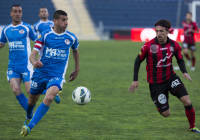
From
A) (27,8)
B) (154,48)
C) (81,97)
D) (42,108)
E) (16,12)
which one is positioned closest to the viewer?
(42,108)

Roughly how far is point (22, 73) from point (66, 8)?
105ft

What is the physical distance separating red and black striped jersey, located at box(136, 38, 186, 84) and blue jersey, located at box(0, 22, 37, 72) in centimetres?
234

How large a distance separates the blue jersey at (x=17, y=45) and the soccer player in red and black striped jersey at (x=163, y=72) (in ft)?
7.44

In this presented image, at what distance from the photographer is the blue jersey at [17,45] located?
7844mm

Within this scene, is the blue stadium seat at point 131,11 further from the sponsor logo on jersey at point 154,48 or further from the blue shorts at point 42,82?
the blue shorts at point 42,82

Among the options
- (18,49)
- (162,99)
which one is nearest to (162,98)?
(162,99)

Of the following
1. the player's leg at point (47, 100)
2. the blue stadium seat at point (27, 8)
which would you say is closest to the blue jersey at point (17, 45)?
the player's leg at point (47, 100)

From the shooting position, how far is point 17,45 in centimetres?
790

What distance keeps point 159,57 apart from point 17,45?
275 centimetres

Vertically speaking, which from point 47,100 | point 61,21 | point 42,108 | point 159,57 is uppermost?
point 61,21

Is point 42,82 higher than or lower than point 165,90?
higher

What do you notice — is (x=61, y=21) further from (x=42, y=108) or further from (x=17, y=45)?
(x=17, y=45)

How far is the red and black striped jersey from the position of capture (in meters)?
6.86

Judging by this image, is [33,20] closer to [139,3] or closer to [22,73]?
[139,3]
